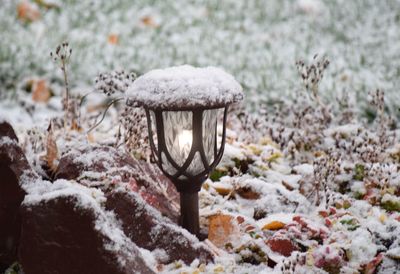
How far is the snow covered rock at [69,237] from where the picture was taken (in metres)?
2.06

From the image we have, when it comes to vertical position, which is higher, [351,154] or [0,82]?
[0,82]

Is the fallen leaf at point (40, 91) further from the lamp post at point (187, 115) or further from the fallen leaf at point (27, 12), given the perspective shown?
the lamp post at point (187, 115)

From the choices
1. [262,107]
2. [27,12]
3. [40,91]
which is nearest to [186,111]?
[262,107]

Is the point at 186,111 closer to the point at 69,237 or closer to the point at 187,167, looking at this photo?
the point at 187,167

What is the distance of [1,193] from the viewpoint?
239cm

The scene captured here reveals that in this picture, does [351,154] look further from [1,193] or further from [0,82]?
[0,82]

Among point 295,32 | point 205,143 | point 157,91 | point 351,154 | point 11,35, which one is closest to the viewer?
point 157,91

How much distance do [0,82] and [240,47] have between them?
2734mm

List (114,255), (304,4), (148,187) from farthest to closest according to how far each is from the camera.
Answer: (304,4) → (148,187) → (114,255)

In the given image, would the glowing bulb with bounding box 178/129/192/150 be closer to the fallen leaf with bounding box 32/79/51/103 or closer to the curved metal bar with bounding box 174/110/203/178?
the curved metal bar with bounding box 174/110/203/178

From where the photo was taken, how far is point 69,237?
209 centimetres

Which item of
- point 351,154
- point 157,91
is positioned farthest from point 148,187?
point 351,154

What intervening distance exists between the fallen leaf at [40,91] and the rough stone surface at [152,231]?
3.28 meters

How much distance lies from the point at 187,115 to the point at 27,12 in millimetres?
5202
